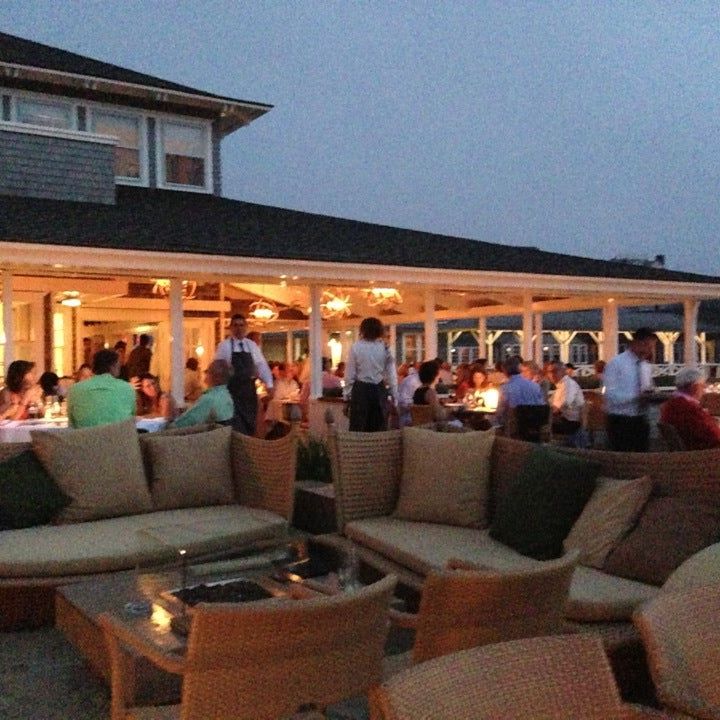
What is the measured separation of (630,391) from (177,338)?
19.2 ft

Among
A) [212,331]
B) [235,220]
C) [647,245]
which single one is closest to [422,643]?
[235,220]

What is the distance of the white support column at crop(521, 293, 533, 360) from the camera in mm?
14852

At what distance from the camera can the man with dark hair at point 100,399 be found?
6680 mm

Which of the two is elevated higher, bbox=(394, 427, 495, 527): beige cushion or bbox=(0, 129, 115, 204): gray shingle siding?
bbox=(0, 129, 115, 204): gray shingle siding

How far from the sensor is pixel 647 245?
13212cm

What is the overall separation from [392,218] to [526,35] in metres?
31.9

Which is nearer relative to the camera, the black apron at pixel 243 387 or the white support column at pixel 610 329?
the black apron at pixel 243 387

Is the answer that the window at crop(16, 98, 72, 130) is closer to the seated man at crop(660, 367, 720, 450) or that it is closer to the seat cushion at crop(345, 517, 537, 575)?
the seat cushion at crop(345, 517, 537, 575)

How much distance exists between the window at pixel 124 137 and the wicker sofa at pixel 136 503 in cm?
963

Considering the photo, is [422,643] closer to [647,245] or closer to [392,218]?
[392,218]

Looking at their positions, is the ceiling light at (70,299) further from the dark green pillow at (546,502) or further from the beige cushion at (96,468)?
the dark green pillow at (546,502)

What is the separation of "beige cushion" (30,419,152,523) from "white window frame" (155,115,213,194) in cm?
1033

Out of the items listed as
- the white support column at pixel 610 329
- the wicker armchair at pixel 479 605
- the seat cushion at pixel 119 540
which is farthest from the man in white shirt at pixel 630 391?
the white support column at pixel 610 329

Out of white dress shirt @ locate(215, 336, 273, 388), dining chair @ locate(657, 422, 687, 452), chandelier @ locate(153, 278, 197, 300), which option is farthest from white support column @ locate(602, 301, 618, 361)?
dining chair @ locate(657, 422, 687, 452)
